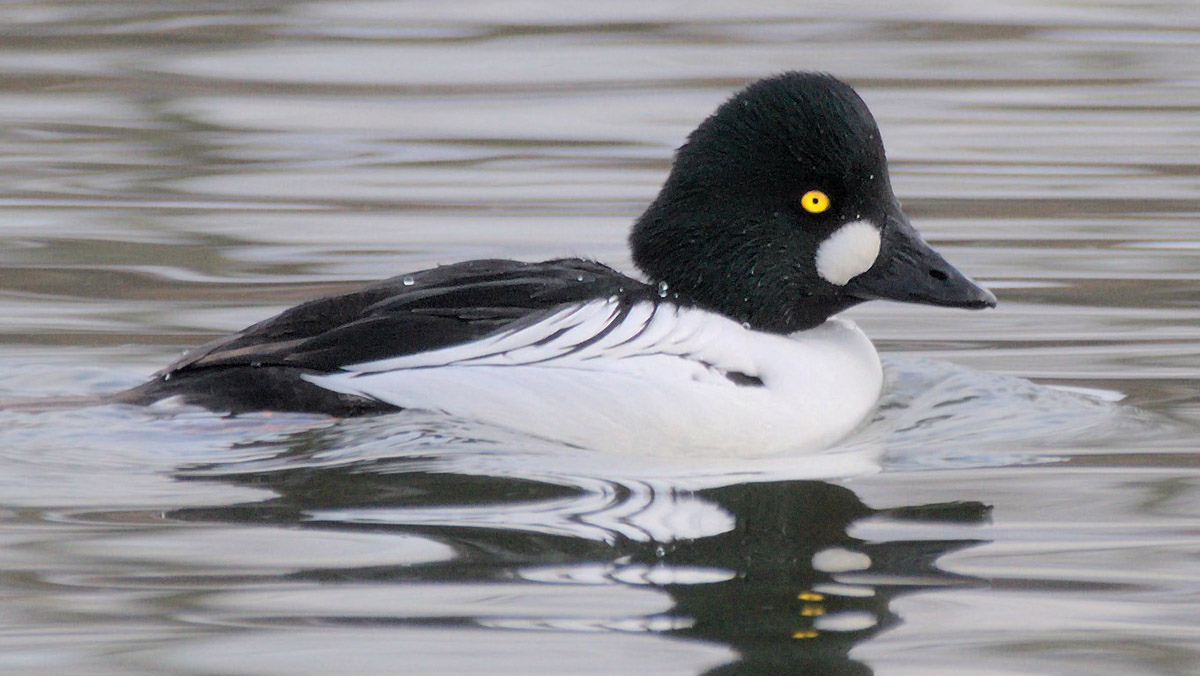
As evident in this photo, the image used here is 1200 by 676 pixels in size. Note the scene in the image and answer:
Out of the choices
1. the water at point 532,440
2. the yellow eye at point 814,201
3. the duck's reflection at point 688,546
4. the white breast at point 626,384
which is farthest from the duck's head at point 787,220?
the duck's reflection at point 688,546

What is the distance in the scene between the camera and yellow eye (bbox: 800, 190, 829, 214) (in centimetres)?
564

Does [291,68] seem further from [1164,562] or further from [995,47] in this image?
[1164,562]

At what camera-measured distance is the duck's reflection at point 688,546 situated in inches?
154

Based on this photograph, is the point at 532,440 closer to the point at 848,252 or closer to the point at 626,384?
the point at 626,384

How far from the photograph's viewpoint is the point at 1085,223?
866 centimetres

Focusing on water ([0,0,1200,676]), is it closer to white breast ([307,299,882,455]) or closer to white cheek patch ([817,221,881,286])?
white breast ([307,299,882,455])

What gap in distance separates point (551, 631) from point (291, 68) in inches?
338

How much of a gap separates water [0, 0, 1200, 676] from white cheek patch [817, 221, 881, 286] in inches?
18.2

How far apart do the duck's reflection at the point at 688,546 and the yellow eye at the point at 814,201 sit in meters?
0.91

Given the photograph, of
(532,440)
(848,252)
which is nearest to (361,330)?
(532,440)

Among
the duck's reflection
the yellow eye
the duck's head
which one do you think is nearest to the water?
the duck's reflection

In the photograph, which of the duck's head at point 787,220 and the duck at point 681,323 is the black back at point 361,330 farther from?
the duck's head at point 787,220

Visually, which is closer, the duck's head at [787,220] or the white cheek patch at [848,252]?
the duck's head at [787,220]

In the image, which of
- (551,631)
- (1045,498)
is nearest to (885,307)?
(1045,498)
